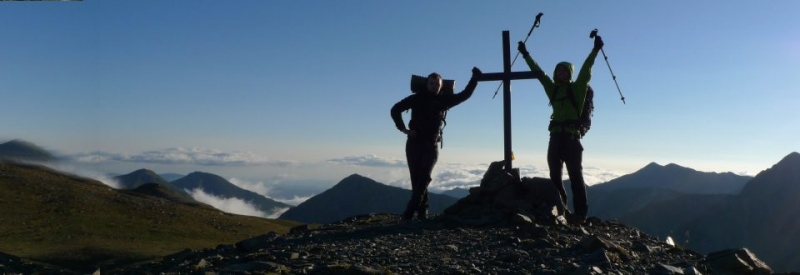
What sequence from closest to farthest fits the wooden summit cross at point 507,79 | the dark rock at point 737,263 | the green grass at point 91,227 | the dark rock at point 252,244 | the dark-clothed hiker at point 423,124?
the dark rock at point 737,263, the dark rock at point 252,244, the dark-clothed hiker at point 423,124, the wooden summit cross at point 507,79, the green grass at point 91,227

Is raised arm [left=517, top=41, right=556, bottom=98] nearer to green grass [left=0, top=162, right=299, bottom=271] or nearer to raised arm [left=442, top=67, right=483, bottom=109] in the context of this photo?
raised arm [left=442, top=67, right=483, bottom=109]

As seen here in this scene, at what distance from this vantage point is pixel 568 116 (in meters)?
15.4

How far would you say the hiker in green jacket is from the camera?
15305 millimetres

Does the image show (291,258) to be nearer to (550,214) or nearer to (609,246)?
(609,246)

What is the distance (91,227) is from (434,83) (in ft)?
170

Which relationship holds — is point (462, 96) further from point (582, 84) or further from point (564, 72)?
point (582, 84)

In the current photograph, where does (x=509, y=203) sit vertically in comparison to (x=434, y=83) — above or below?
below

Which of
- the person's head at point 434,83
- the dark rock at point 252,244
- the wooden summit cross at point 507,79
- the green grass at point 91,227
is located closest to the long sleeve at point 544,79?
the wooden summit cross at point 507,79

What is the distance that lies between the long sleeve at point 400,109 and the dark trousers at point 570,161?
11.3 feet

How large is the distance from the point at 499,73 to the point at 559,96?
2743 mm

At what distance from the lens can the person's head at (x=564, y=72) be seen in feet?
50.5

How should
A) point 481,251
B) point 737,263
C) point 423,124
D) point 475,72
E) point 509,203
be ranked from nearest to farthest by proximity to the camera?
point 737,263
point 481,251
point 423,124
point 509,203
point 475,72

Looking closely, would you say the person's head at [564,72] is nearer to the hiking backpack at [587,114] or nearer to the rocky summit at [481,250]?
the hiking backpack at [587,114]

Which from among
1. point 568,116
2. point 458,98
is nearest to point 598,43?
point 568,116
